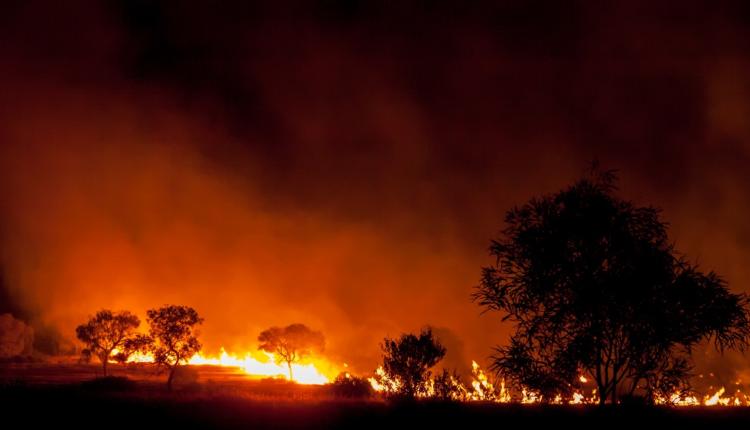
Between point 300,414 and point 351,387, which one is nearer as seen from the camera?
point 300,414

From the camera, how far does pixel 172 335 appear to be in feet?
317

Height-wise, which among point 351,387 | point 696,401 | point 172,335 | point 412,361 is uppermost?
point 172,335

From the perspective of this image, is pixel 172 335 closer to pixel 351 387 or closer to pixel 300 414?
pixel 351 387

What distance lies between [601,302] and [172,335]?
276 feet

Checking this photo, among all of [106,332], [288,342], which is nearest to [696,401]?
[288,342]

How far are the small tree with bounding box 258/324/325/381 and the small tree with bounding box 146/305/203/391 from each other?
47.3 metres

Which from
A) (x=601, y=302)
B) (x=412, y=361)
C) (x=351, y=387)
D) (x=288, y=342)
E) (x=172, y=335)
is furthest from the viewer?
(x=288, y=342)

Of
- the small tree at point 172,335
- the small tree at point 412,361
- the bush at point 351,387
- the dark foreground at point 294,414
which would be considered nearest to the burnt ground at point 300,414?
the dark foreground at point 294,414

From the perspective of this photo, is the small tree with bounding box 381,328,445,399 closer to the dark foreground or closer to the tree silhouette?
the dark foreground

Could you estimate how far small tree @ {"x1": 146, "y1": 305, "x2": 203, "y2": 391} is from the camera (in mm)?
96688

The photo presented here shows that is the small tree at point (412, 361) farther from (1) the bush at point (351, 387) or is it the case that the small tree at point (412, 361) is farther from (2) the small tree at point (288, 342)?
(2) the small tree at point (288, 342)

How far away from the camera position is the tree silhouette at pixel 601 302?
27.8m

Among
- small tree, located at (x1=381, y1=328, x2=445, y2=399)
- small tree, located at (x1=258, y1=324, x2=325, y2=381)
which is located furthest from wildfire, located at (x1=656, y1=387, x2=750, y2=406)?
small tree, located at (x1=258, y1=324, x2=325, y2=381)

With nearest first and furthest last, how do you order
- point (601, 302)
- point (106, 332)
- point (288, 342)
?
point (601, 302) < point (106, 332) < point (288, 342)
